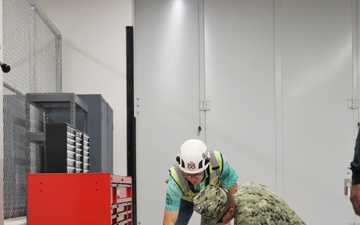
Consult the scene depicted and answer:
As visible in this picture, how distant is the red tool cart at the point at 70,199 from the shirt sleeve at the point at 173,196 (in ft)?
1.62

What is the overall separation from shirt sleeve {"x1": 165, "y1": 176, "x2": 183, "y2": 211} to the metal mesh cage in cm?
113

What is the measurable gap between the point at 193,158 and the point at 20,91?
5.53 feet

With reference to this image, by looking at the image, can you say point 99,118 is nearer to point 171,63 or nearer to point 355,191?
point 171,63

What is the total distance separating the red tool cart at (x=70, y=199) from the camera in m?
4.31

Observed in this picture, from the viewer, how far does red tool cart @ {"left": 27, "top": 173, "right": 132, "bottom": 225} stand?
431 cm

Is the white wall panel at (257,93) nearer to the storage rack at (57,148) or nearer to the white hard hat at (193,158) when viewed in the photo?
the storage rack at (57,148)

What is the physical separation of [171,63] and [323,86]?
6.28 ft

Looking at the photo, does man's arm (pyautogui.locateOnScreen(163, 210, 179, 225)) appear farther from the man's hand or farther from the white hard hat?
the man's hand

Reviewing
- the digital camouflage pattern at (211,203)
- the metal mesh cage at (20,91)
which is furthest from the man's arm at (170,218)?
the digital camouflage pattern at (211,203)

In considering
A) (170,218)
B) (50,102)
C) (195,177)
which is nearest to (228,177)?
(195,177)

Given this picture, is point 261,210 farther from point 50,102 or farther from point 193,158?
point 50,102

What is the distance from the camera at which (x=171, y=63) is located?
8.45 metres

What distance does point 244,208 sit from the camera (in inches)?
114

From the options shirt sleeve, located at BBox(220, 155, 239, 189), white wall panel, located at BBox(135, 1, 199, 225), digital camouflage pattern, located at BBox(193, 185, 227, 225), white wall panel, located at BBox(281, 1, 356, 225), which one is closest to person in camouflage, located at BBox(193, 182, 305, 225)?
digital camouflage pattern, located at BBox(193, 185, 227, 225)
